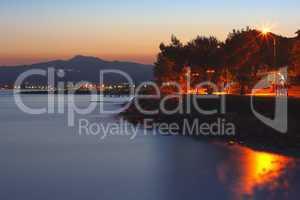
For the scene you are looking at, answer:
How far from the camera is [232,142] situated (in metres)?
37.7

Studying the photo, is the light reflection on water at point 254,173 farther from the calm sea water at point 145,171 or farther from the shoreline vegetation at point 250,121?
the shoreline vegetation at point 250,121

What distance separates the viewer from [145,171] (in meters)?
27.8

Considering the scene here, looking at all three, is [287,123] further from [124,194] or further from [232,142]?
[124,194]

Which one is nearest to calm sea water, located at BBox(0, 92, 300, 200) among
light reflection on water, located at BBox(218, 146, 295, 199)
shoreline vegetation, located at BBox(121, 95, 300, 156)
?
light reflection on water, located at BBox(218, 146, 295, 199)

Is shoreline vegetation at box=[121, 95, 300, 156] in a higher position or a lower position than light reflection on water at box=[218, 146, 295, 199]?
higher

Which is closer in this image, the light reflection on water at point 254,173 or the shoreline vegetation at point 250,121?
the light reflection on water at point 254,173

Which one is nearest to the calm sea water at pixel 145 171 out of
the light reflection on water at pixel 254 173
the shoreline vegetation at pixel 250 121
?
the light reflection on water at pixel 254 173

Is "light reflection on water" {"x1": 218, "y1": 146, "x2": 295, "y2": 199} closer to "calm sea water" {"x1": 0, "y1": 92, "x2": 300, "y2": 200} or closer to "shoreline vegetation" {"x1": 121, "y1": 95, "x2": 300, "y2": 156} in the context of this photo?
"calm sea water" {"x1": 0, "y1": 92, "x2": 300, "y2": 200}

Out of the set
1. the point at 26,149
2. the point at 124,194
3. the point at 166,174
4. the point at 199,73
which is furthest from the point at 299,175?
the point at 199,73

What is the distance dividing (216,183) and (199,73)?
208 feet

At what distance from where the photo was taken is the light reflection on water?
2152cm

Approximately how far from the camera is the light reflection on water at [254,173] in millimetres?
21516

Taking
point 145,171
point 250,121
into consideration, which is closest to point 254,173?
point 145,171

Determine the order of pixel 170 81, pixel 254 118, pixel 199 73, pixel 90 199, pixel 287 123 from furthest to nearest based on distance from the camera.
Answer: pixel 170 81 → pixel 199 73 → pixel 254 118 → pixel 287 123 → pixel 90 199
